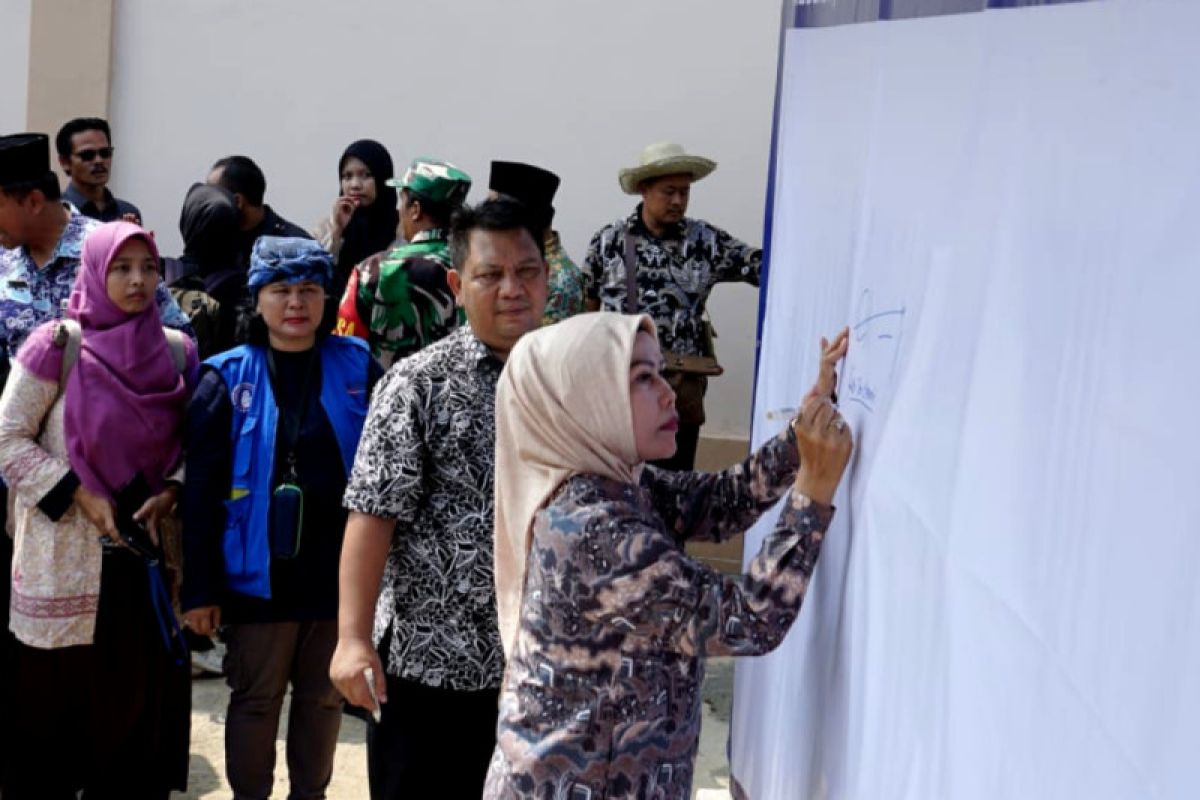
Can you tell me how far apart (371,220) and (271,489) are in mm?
2565

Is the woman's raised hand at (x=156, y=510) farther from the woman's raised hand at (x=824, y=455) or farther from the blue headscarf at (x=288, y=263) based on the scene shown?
the woman's raised hand at (x=824, y=455)

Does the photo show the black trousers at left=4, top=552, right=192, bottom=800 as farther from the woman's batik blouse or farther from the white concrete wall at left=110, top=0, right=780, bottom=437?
the white concrete wall at left=110, top=0, right=780, bottom=437

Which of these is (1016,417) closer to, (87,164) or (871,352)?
(871,352)

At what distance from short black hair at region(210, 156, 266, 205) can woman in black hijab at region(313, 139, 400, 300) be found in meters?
0.30

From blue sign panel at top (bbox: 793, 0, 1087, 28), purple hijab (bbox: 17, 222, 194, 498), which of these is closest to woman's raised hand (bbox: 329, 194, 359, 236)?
purple hijab (bbox: 17, 222, 194, 498)

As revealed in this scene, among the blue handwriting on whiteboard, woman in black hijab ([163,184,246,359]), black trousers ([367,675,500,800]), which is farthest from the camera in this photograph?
woman in black hijab ([163,184,246,359])

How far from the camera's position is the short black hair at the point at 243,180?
6184 millimetres

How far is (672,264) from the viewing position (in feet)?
20.6

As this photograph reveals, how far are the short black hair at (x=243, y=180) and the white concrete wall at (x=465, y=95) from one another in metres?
1.23

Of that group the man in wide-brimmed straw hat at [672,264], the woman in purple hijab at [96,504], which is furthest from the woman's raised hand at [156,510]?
the man in wide-brimmed straw hat at [672,264]

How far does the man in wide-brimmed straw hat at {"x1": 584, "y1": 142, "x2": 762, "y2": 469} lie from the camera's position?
629 cm

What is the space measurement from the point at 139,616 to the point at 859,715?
2.62 meters

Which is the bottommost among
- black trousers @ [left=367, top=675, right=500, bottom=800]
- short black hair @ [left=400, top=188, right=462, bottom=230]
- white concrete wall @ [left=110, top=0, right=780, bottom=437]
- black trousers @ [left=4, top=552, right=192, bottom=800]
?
black trousers @ [left=4, top=552, right=192, bottom=800]

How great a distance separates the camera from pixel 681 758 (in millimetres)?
2381
